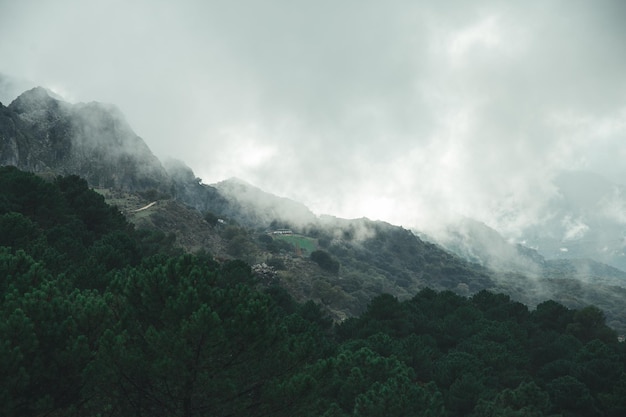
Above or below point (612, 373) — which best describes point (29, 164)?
above

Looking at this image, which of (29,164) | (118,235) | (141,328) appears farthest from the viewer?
(29,164)

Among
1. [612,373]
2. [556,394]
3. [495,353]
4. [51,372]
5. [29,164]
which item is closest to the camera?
[51,372]

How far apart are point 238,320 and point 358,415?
1129 centimetres

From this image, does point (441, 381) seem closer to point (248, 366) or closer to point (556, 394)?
point (556, 394)

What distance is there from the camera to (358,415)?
79.6ft

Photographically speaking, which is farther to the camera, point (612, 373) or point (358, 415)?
point (612, 373)

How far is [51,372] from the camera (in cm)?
1723

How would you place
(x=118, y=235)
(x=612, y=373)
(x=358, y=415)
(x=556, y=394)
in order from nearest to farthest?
(x=358, y=415) → (x=556, y=394) → (x=612, y=373) → (x=118, y=235)

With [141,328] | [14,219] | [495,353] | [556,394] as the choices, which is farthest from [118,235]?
[556,394]

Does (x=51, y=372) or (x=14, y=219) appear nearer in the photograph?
(x=51, y=372)

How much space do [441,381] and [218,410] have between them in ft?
94.4

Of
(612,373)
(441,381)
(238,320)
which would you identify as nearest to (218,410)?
(238,320)

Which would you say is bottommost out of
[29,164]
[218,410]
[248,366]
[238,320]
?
[218,410]

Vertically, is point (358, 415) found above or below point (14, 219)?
below
